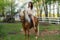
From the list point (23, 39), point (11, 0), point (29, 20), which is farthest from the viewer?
point (11, 0)

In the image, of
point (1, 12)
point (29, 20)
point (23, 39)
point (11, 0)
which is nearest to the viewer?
point (29, 20)

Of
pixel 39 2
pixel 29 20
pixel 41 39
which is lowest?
pixel 41 39

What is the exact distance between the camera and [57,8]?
15227mm

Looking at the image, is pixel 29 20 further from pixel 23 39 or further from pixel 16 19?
pixel 16 19

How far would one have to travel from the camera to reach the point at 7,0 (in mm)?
Answer: 14469

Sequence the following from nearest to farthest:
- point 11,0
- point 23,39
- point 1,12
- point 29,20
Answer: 1. point 29,20
2. point 23,39
3. point 1,12
4. point 11,0

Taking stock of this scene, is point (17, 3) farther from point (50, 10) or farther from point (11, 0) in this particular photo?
point (50, 10)

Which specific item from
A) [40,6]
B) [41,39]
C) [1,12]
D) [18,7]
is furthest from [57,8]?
[41,39]

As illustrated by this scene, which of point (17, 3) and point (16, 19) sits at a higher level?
point (17, 3)

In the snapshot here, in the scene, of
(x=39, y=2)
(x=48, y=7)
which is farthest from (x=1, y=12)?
(x=48, y=7)

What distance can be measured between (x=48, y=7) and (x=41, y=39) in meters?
8.82

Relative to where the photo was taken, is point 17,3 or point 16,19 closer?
point 16,19

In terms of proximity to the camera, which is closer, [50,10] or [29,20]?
[29,20]

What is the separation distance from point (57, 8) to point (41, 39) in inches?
353
